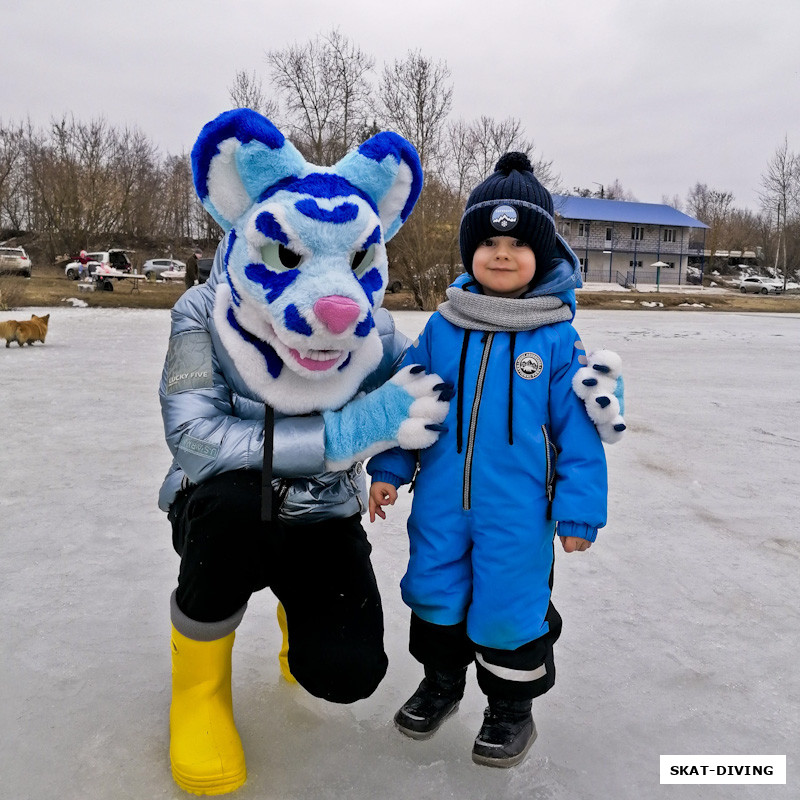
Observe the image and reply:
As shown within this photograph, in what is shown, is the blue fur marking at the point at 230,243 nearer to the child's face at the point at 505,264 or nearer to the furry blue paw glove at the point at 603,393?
the child's face at the point at 505,264

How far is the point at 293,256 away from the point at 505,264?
1.76ft

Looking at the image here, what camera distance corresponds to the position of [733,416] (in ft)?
18.2

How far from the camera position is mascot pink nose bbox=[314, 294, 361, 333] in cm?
151

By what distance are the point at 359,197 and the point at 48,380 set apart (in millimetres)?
5794

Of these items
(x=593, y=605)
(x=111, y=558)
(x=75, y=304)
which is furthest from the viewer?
(x=75, y=304)

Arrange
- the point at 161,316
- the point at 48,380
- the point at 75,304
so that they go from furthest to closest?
the point at 75,304 < the point at 161,316 < the point at 48,380

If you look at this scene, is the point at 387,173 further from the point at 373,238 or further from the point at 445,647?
the point at 445,647

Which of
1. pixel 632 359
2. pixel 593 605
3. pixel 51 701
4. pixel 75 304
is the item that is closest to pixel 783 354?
pixel 632 359

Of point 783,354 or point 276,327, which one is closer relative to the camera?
point 276,327

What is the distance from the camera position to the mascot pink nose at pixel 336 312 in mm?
1511

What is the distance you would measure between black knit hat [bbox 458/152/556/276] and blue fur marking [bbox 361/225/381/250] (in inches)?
11.8

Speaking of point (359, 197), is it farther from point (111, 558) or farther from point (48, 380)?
point (48, 380)

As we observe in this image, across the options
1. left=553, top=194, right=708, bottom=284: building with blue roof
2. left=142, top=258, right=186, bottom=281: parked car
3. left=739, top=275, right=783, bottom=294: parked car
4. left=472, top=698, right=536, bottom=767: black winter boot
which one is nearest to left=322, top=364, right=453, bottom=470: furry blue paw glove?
left=472, top=698, right=536, bottom=767: black winter boot

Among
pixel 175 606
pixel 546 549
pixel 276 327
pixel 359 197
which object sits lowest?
pixel 175 606
